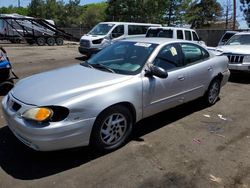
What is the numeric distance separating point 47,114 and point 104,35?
40.1ft

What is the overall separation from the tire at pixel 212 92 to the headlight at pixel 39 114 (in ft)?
12.4

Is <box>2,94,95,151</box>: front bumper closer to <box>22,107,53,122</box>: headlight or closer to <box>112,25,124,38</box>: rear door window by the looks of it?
<box>22,107,53,122</box>: headlight

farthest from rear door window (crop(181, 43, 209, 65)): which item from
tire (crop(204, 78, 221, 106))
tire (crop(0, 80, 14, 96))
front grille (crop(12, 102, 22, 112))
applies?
tire (crop(0, 80, 14, 96))

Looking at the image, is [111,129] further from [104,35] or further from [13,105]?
[104,35]

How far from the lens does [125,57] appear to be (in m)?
5.18

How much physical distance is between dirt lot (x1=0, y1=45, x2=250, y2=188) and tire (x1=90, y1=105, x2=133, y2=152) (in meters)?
0.13

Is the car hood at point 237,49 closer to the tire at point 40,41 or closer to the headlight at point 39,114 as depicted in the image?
the headlight at point 39,114

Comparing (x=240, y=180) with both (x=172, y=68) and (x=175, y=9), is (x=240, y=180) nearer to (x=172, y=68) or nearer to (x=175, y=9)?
(x=172, y=68)

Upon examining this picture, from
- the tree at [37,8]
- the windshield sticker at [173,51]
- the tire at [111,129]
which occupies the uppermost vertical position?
the tree at [37,8]

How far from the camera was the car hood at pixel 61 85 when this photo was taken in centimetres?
393

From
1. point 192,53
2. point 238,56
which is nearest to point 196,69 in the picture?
point 192,53

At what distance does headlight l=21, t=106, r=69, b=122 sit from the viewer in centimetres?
368

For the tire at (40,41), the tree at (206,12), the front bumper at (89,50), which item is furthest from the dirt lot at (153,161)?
the tree at (206,12)

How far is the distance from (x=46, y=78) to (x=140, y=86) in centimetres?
143
